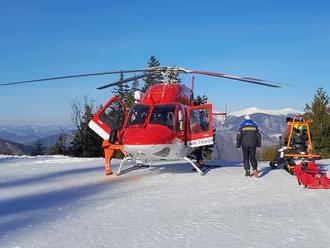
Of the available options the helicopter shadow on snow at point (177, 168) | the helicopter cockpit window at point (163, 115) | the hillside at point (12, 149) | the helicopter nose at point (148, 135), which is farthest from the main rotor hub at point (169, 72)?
the hillside at point (12, 149)

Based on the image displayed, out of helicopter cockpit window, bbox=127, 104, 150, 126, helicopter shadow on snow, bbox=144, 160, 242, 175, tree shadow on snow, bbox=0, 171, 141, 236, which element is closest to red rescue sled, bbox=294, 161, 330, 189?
helicopter shadow on snow, bbox=144, 160, 242, 175

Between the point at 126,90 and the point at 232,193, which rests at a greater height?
the point at 126,90

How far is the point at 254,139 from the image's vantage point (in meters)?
13.9

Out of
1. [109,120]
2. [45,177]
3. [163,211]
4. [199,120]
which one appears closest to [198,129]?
[199,120]

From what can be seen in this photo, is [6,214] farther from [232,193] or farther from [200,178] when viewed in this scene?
[200,178]

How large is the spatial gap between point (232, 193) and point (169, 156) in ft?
11.2

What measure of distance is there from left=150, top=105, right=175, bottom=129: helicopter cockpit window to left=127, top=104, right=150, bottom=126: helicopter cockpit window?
0.26 m

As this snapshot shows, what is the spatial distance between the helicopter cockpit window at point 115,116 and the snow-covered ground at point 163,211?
1.71 meters

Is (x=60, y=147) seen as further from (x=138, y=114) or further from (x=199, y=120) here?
(x=138, y=114)

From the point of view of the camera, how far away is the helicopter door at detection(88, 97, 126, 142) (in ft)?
47.1

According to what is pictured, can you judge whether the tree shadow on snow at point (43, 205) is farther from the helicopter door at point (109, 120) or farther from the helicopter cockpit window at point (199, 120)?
the helicopter cockpit window at point (199, 120)

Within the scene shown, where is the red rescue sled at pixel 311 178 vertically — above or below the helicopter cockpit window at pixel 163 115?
below

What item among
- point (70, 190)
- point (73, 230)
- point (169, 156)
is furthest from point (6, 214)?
point (169, 156)

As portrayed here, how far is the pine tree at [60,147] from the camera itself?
4050cm
